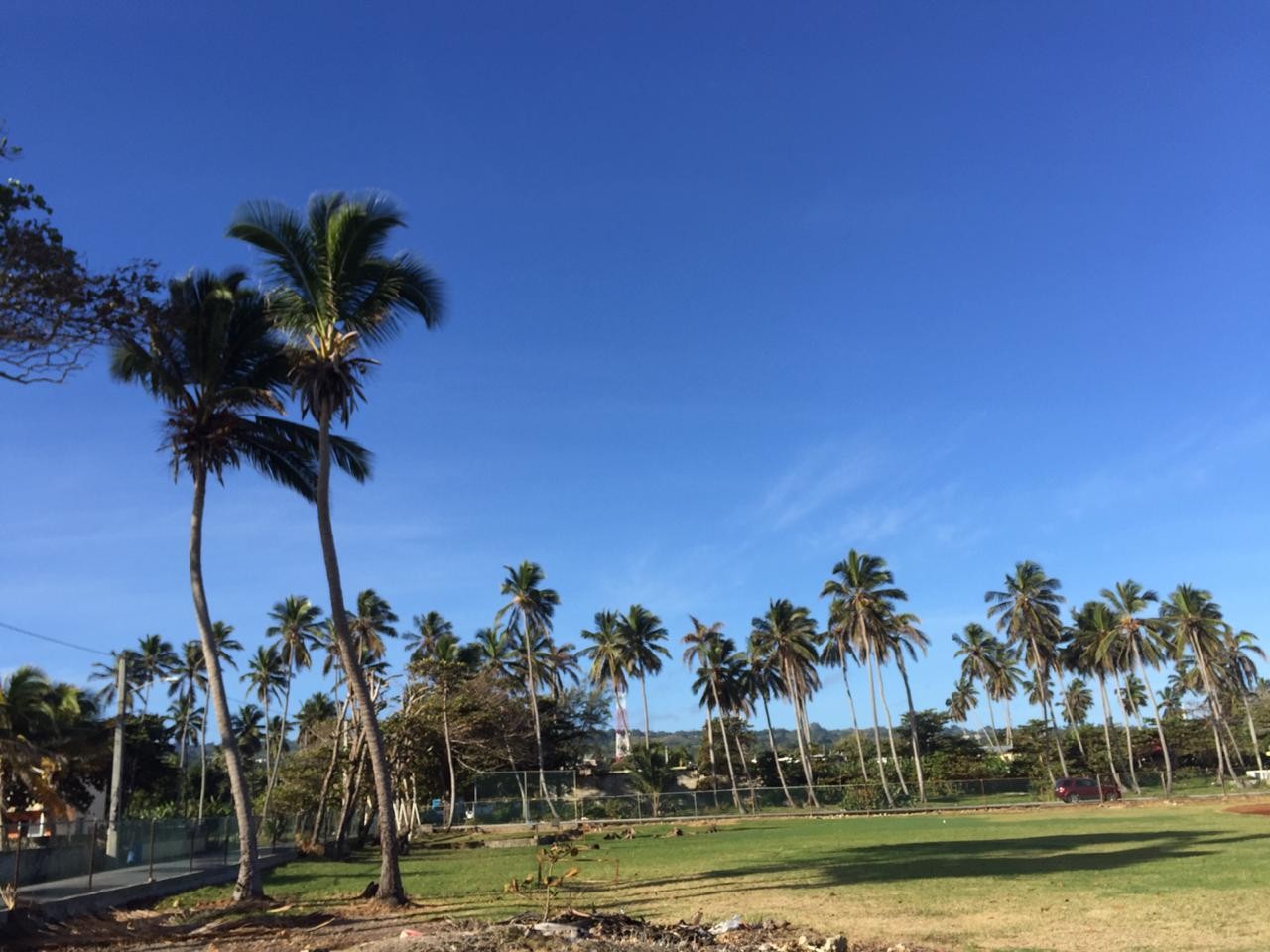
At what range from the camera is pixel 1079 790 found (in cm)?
4984

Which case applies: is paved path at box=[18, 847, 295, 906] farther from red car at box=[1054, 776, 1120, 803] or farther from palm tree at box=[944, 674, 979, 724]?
palm tree at box=[944, 674, 979, 724]

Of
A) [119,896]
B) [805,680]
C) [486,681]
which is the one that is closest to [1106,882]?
[119,896]

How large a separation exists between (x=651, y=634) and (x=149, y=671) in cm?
3935

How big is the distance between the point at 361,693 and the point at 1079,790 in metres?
46.9

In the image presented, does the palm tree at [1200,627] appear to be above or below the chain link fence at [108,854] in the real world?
above

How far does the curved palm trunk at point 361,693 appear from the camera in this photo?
15195 millimetres

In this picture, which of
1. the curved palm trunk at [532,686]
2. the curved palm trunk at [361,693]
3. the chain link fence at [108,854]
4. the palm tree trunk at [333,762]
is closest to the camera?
the curved palm trunk at [361,693]

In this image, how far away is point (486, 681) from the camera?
4428 centimetres

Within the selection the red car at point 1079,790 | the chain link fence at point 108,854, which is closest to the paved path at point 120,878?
the chain link fence at point 108,854

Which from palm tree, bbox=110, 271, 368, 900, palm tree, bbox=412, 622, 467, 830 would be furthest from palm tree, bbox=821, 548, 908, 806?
palm tree, bbox=110, 271, 368, 900

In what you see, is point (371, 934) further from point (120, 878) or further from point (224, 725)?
point (120, 878)

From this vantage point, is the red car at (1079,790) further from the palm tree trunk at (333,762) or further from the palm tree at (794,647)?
the palm tree trunk at (333,762)

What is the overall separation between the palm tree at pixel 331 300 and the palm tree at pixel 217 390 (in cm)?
177

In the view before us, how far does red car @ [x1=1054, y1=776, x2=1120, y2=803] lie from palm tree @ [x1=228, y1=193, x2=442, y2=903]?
44872mm
